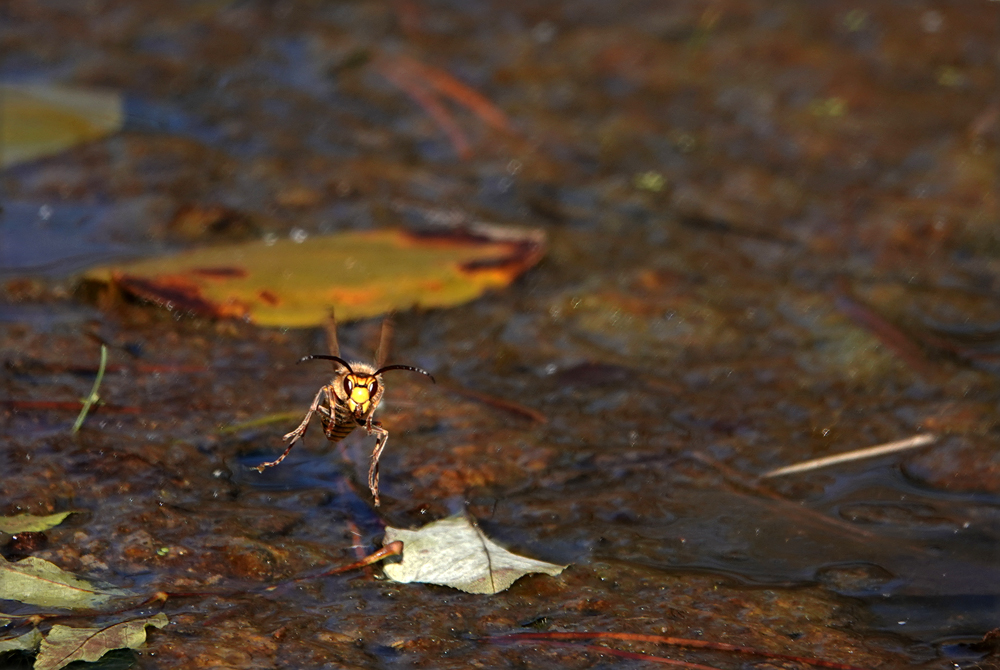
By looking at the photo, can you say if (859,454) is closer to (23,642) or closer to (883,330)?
(883,330)

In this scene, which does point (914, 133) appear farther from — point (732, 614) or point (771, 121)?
point (732, 614)

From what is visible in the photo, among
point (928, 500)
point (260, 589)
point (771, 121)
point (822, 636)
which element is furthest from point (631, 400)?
point (771, 121)

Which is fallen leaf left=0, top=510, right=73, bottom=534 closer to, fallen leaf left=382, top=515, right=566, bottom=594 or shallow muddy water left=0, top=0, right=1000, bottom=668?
shallow muddy water left=0, top=0, right=1000, bottom=668

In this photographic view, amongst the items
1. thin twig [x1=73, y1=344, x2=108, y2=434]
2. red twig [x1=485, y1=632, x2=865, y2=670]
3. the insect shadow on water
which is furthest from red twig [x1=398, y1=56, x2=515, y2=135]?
red twig [x1=485, y1=632, x2=865, y2=670]

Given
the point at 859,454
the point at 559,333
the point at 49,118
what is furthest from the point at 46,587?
the point at 49,118

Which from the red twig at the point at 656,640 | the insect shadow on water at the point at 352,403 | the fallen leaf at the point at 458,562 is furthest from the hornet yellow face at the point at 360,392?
the red twig at the point at 656,640
